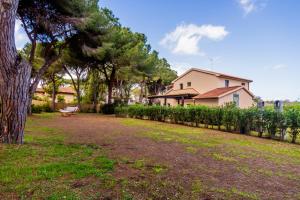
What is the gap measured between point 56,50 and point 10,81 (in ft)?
52.3

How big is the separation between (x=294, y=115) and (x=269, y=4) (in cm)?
556

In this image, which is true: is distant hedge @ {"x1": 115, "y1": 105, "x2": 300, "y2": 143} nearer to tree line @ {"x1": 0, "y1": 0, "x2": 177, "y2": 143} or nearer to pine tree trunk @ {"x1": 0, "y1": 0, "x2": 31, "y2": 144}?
tree line @ {"x1": 0, "y1": 0, "x2": 177, "y2": 143}

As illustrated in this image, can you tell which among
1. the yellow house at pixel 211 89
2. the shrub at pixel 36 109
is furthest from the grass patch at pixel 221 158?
the shrub at pixel 36 109

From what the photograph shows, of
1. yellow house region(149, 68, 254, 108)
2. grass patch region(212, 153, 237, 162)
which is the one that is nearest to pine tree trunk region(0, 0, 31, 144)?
grass patch region(212, 153, 237, 162)

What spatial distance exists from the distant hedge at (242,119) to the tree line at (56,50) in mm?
8267

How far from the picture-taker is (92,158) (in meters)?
4.99

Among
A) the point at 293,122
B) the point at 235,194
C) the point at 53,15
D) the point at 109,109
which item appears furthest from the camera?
the point at 109,109

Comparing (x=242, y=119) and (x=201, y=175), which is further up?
(x=242, y=119)

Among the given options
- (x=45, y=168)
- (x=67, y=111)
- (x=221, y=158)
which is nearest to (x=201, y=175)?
(x=221, y=158)

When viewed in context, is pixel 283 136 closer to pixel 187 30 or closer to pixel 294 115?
pixel 294 115

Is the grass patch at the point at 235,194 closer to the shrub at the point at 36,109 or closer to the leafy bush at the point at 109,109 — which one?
the leafy bush at the point at 109,109

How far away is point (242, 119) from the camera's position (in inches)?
458

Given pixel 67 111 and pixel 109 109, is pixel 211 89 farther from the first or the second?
pixel 67 111

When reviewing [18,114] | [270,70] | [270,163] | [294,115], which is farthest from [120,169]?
[270,70]
